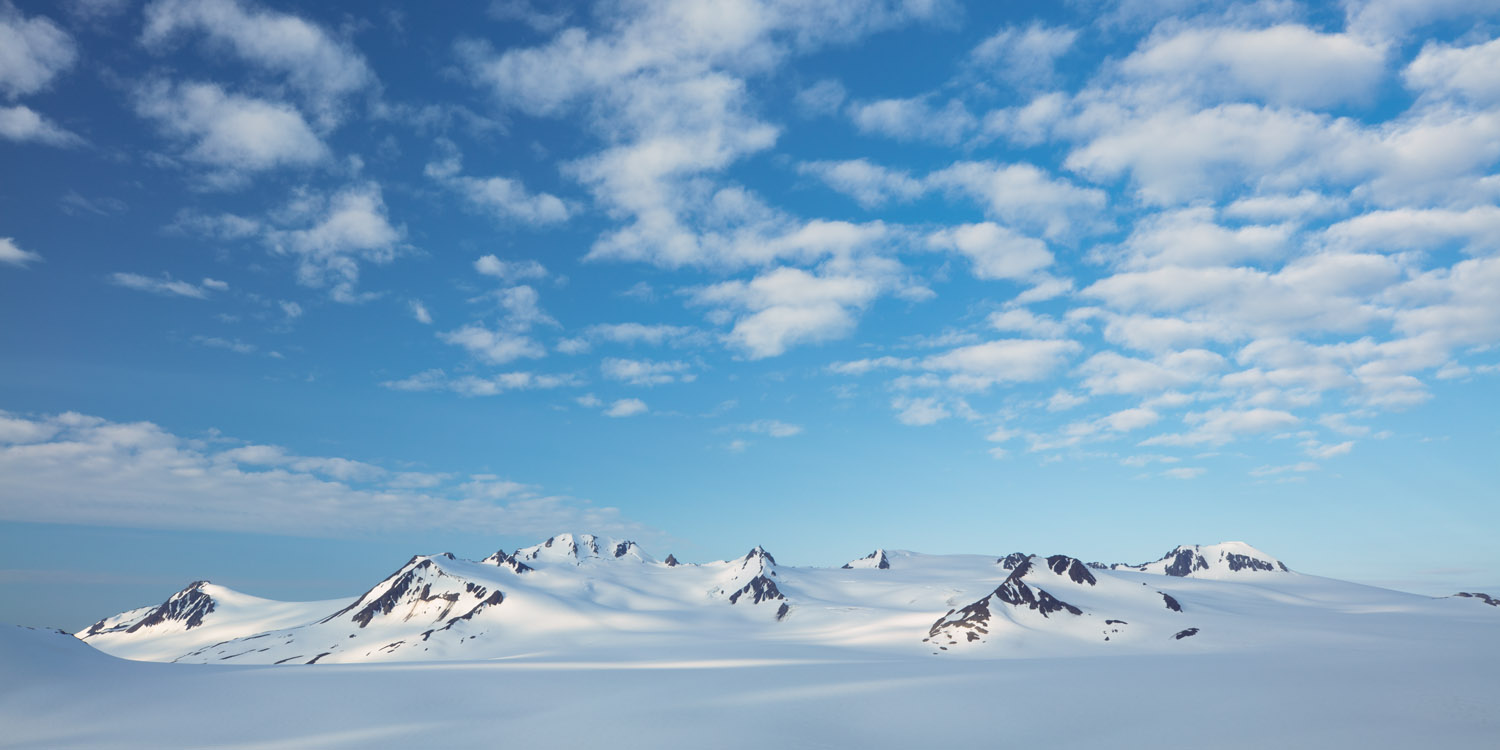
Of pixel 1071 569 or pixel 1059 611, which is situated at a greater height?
pixel 1071 569

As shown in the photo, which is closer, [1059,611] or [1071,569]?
[1059,611]

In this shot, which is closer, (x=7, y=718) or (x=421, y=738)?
(x=421, y=738)

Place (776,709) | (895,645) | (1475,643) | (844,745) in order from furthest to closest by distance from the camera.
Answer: (895,645)
(1475,643)
(776,709)
(844,745)

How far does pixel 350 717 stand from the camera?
194 ft

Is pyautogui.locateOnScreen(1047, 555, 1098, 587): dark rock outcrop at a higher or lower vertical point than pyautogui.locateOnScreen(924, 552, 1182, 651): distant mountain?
higher

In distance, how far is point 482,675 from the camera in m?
76.2

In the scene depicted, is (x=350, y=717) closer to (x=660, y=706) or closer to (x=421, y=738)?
(x=421, y=738)

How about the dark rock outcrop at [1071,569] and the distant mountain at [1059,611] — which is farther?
the dark rock outcrop at [1071,569]

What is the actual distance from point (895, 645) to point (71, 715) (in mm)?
129944

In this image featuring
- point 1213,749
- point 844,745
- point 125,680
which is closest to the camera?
point 1213,749

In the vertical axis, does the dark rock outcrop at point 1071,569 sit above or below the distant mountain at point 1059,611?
above

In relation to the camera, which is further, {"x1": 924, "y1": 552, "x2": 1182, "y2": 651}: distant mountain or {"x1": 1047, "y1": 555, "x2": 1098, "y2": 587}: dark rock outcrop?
{"x1": 1047, "y1": 555, "x2": 1098, "y2": 587}: dark rock outcrop

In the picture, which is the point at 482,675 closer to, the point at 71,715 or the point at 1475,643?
the point at 71,715

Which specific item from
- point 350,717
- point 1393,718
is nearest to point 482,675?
point 350,717
